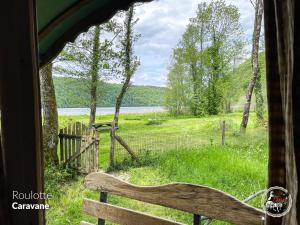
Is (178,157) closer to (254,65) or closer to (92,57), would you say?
(254,65)

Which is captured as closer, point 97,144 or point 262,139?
point 262,139

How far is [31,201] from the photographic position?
56 centimetres

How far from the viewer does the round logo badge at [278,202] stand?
1.58 ft

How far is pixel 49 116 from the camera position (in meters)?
2.62

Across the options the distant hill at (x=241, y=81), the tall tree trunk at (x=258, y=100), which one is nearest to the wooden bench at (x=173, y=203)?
the tall tree trunk at (x=258, y=100)

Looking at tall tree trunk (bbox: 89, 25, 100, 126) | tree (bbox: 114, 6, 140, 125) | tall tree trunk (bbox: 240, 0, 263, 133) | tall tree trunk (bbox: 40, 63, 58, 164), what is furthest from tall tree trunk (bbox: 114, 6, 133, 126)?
tall tree trunk (bbox: 240, 0, 263, 133)

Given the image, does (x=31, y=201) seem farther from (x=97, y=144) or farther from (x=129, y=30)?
(x=129, y=30)

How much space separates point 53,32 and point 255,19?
5.81 feet

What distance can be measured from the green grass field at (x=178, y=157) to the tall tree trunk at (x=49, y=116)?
97 millimetres

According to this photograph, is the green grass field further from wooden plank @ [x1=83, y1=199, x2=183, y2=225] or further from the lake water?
wooden plank @ [x1=83, y1=199, x2=183, y2=225]

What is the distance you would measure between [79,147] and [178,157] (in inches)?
35.7

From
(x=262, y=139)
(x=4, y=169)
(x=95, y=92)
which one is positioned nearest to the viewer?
(x=4, y=169)

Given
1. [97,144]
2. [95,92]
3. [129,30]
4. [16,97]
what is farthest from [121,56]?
[16,97]

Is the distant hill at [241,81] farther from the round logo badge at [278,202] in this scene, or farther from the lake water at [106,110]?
the round logo badge at [278,202]
